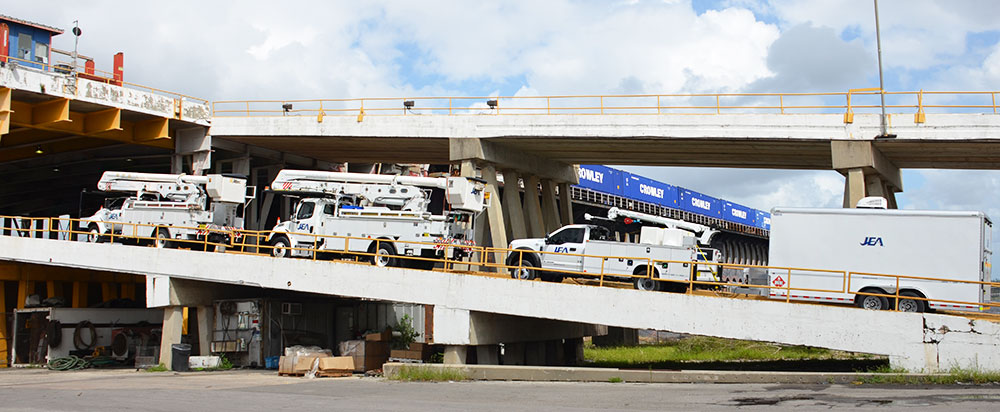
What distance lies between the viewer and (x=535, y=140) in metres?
31.2

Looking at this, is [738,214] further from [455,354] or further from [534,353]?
[455,354]

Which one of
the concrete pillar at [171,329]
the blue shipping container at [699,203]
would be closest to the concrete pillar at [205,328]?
the concrete pillar at [171,329]

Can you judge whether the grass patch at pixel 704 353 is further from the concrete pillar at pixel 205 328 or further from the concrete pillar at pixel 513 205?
the concrete pillar at pixel 205 328

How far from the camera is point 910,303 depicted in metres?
19.6

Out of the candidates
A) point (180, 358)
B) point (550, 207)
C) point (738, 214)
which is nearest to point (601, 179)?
point (550, 207)

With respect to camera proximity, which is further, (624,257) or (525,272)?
(525,272)

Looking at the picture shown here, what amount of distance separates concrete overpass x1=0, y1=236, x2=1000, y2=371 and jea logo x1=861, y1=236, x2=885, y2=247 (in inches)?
81.5

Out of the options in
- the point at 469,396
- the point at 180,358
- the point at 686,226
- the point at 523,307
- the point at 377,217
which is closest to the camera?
the point at 469,396

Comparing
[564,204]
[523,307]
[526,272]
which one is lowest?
[523,307]

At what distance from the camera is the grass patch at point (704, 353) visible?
97.0ft

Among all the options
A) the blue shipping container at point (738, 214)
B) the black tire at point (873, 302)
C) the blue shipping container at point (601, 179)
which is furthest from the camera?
the blue shipping container at point (738, 214)

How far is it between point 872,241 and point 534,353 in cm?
980

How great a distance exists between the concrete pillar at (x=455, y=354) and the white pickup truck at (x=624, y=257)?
2405mm

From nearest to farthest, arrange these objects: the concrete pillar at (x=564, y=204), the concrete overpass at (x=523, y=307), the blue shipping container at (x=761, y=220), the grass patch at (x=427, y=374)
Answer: the concrete overpass at (x=523, y=307) < the grass patch at (x=427, y=374) < the concrete pillar at (x=564, y=204) < the blue shipping container at (x=761, y=220)
